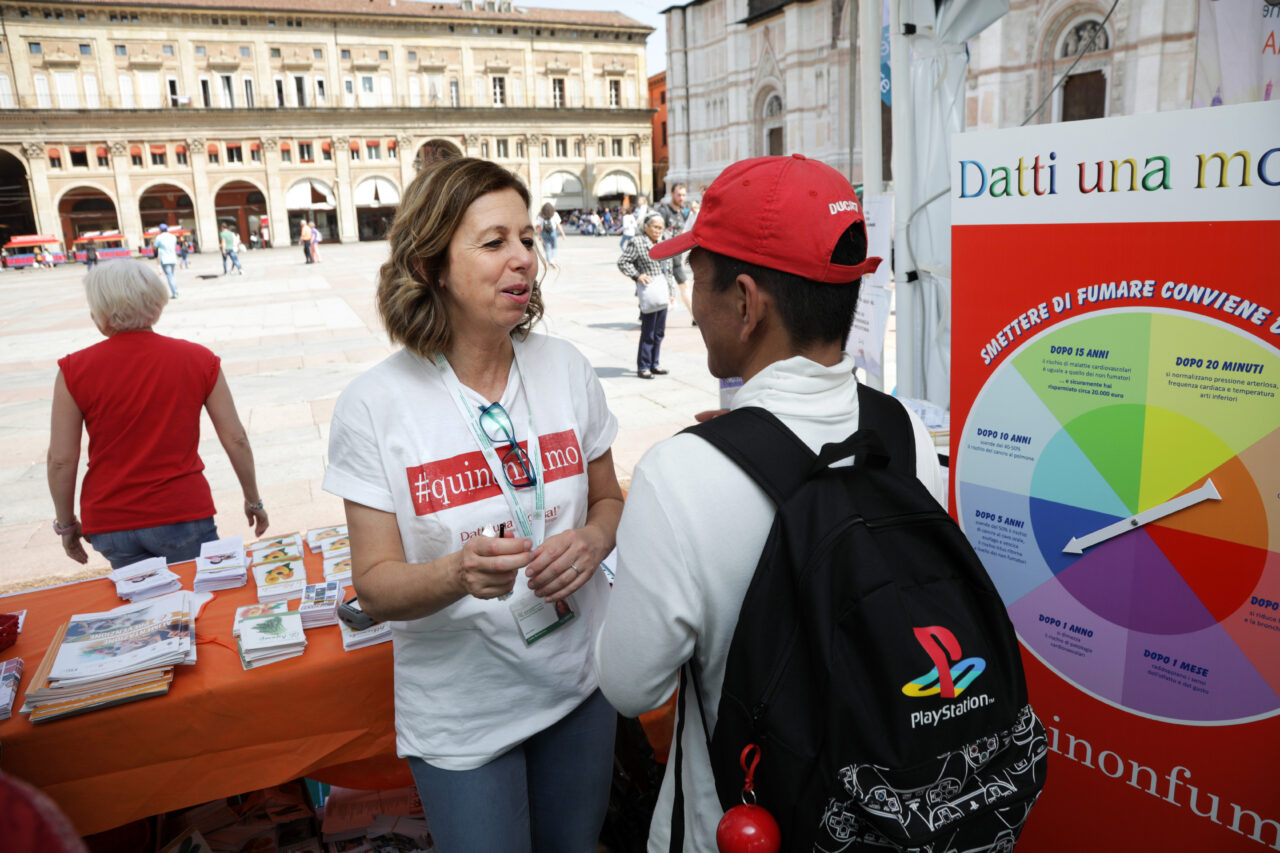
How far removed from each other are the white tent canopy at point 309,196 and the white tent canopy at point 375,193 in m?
1.83

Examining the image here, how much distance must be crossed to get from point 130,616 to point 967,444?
249 cm

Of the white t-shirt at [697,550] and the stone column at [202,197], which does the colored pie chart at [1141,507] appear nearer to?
the white t-shirt at [697,550]

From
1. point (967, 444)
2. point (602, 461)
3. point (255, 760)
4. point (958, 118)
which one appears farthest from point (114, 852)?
point (958, 118)

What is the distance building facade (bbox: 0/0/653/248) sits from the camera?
51156 mm

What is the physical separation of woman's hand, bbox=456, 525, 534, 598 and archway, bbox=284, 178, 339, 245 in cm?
5807

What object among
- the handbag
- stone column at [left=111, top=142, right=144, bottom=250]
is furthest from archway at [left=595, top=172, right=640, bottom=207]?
the handbag

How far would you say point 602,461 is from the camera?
2057 millimetres

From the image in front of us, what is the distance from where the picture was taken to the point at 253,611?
2449 millimetres

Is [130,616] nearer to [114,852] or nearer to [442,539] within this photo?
[114,852]

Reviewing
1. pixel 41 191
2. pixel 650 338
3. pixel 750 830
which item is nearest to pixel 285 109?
pixel 41 191

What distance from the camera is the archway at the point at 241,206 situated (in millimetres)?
56219

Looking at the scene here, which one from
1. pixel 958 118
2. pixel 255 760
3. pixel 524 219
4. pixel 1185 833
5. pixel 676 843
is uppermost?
pixel 958 118

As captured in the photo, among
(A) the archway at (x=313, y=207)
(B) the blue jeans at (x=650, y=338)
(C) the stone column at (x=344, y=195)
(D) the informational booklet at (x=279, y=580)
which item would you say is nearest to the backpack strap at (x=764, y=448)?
(D) the informational booklet at (x=279, y=580)

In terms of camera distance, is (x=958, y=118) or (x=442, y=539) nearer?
(x=442, y=539)
